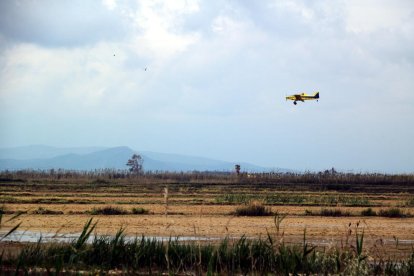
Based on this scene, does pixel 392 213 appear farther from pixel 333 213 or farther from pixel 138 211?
pixel 138 211

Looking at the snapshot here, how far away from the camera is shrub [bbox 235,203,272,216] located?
1232 inches

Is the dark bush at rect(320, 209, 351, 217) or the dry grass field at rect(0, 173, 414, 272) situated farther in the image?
the dark bush at rect(320, 209, 351, 217)

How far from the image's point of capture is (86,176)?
7794 centimetres

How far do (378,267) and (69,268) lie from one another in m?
5.72

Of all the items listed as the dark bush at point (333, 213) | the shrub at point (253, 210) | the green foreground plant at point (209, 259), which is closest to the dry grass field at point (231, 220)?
the dark bush at point (333, 213)

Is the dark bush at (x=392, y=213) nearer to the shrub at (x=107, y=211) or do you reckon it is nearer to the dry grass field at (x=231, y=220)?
the dry grass field at (x=231, y=220)

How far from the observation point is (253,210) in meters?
31.3

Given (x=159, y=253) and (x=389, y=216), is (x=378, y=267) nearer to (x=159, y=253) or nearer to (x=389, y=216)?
(x=159, y=253)

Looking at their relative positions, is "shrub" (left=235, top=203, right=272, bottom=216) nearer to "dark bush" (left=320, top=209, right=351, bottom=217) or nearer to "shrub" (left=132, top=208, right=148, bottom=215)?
"dark bush" (left=320, top=209, right=351, bottom=217)

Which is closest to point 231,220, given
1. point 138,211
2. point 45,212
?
point 138,211

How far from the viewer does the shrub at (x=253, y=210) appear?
31.3 m

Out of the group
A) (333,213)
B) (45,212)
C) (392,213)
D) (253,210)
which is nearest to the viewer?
(45,212)

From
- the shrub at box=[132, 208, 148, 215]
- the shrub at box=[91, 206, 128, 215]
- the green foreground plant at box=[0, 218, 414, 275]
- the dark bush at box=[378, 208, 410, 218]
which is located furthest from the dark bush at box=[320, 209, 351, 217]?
the green foreground plant at box=[0, 218, 414, 275]

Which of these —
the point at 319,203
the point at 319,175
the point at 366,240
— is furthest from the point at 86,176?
the point at 366,240
